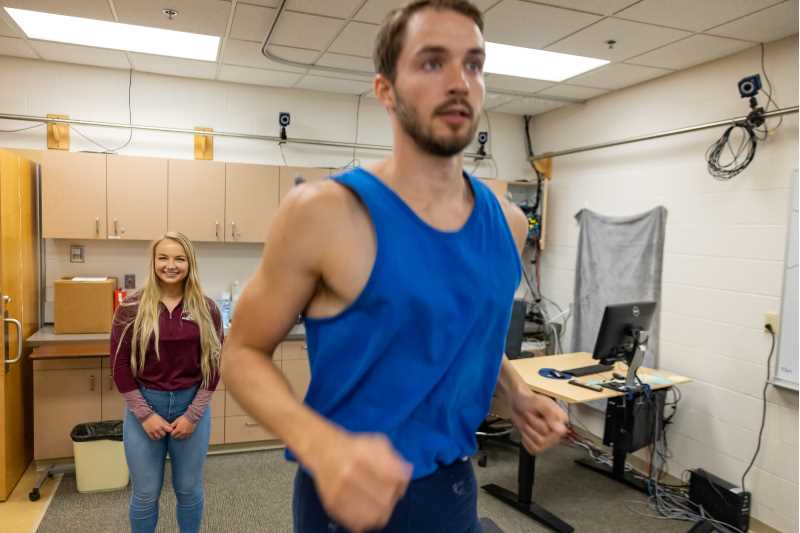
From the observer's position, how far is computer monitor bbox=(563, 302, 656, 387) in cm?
339

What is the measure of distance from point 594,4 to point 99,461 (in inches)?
152

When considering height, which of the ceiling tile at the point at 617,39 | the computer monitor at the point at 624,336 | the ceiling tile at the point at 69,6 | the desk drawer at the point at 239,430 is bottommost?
the desk drawer at the point at 239,430

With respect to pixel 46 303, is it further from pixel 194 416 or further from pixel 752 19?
pixel 752 19

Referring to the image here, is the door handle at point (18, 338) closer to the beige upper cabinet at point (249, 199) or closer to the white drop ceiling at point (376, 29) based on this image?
the beige upper cabinet at point (249, 199)

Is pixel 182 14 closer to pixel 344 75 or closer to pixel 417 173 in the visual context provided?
pixel 344 75

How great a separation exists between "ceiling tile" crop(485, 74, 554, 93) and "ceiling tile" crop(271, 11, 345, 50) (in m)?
1.30

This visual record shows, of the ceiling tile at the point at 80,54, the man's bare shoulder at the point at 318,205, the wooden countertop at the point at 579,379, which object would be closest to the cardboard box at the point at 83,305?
the ceiling tile at the point at 80,54

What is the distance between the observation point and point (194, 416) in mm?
2475

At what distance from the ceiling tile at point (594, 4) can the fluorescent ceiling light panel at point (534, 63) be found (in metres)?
0.69

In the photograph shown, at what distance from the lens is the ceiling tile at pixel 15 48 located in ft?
12.0

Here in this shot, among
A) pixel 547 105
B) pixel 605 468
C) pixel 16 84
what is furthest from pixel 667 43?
pixel 16 84

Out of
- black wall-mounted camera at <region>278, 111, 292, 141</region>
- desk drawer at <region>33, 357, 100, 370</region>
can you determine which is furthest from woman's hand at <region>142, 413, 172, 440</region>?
black wall-mounted camera at <region>278, 111, 292, 141</region>

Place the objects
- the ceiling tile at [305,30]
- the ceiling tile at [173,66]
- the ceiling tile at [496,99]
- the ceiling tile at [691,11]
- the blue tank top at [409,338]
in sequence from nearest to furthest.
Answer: the blue tank top at [409,338]
the ceiling tile at [691,11]
the ceiling tile at [305,30]
the ceiling tile at [173,66]
the ceiling tile at [496,99]

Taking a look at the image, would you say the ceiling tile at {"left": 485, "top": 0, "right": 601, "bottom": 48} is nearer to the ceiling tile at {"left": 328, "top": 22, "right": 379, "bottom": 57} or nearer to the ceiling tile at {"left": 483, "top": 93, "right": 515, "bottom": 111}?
the ceiling tile at {"left": 328, "top": 22, "right": 379, "bottom": 57}
